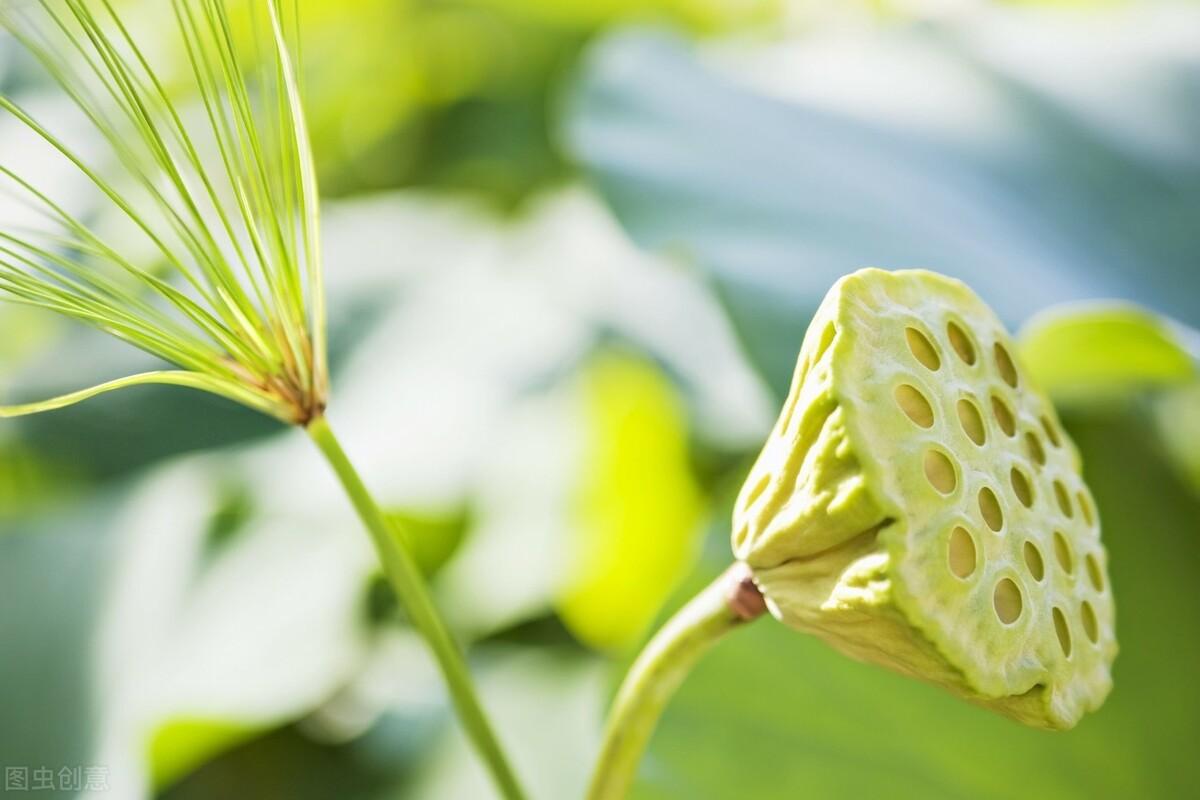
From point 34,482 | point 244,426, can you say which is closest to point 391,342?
point 244,426

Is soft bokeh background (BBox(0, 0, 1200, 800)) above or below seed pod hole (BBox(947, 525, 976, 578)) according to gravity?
below

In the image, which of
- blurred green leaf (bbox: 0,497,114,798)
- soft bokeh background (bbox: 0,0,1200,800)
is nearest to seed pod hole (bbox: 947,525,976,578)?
soft bokeh background (bbox: 0,0,1200,800)

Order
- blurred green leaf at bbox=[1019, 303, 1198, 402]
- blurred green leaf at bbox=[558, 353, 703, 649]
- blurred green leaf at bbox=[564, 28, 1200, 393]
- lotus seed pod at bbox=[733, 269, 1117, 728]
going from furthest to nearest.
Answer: blurred green leaf at bbox=[558, 353, 703, 649]
blurred green leaf at bbox=[564, 28, 1200, 393]
blurred green leaf at bbox=[1019, 303, 1198, 402]
lotus seed pod at bbox=[733, 269, 1117, 728]

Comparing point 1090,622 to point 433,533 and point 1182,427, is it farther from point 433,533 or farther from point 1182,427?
point 433,533

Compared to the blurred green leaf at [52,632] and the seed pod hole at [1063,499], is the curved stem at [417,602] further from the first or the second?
the blurred green leaf at [52,632]

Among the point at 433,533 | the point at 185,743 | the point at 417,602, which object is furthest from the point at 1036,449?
the point at 433,533

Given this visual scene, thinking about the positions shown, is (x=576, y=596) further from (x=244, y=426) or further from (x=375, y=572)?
(x=244, y=426)

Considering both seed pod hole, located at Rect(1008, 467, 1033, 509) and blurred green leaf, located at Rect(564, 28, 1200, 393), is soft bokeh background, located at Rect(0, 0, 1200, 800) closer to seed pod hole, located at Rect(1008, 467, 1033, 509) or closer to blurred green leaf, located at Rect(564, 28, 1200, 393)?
blurred green leaf, located at Rect(564, 28, 1200, 393)

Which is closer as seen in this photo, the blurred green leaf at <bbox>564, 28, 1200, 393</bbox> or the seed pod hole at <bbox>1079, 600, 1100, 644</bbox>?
the seed pod hole at <bbox>1079, 600, 1100, 644</bbox>
